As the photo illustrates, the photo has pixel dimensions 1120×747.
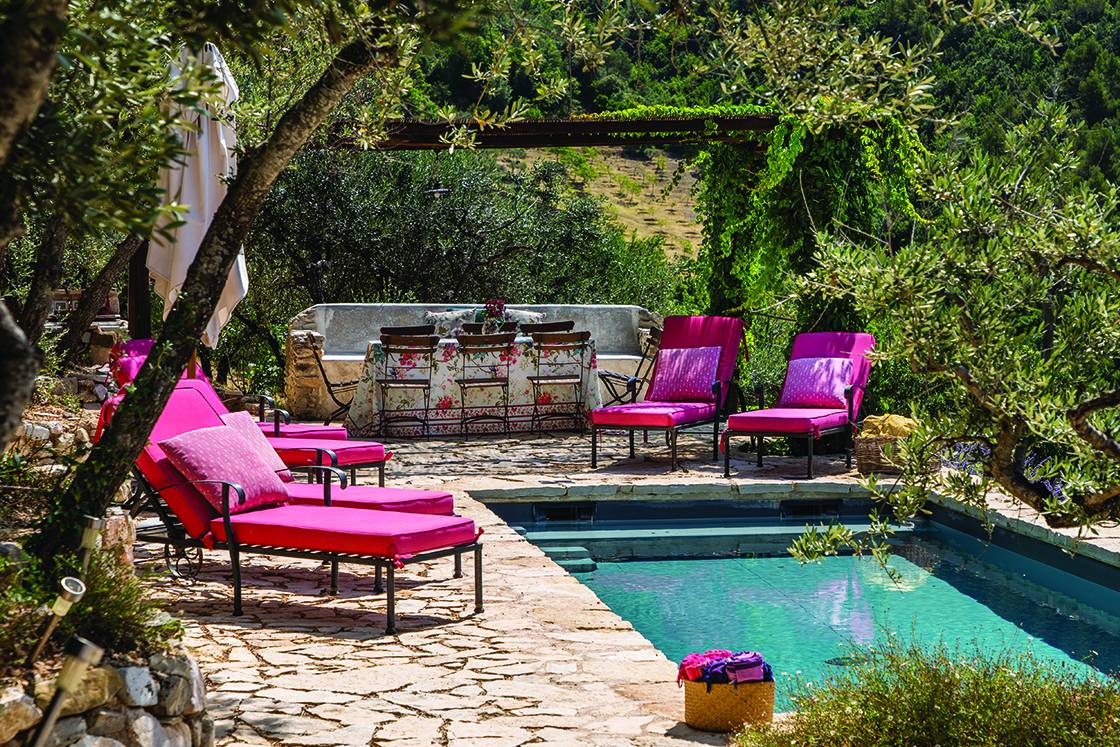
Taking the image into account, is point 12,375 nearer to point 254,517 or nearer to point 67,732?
point 67,732

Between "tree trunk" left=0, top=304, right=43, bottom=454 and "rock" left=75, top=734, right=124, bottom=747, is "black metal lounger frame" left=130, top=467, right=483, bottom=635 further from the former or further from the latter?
"tree trunk" left=0, top=304, right=43, bottom=454

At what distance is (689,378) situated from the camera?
9.48m

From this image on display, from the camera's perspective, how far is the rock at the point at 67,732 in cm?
256

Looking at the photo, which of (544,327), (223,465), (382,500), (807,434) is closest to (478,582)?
(382,500)

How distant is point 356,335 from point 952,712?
1065 centimetres

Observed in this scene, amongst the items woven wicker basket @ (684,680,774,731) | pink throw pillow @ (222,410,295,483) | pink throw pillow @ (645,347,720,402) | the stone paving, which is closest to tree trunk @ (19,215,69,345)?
pink throw pillow @ (222,410,295,483)

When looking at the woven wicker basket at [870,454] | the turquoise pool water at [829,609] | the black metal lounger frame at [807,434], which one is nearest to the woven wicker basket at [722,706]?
the turquoise pool water at [829,609]

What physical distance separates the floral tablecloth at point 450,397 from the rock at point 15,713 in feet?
26.7

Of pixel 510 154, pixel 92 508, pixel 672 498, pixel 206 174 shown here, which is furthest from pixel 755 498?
pixel 510 154

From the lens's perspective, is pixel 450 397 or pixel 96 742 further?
pixel 450 397

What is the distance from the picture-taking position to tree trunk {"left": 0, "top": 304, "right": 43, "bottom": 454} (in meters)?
1.52

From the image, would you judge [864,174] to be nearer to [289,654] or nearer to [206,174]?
[206,174]

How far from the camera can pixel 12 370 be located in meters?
1.53

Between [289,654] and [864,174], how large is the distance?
7650 millimetres
